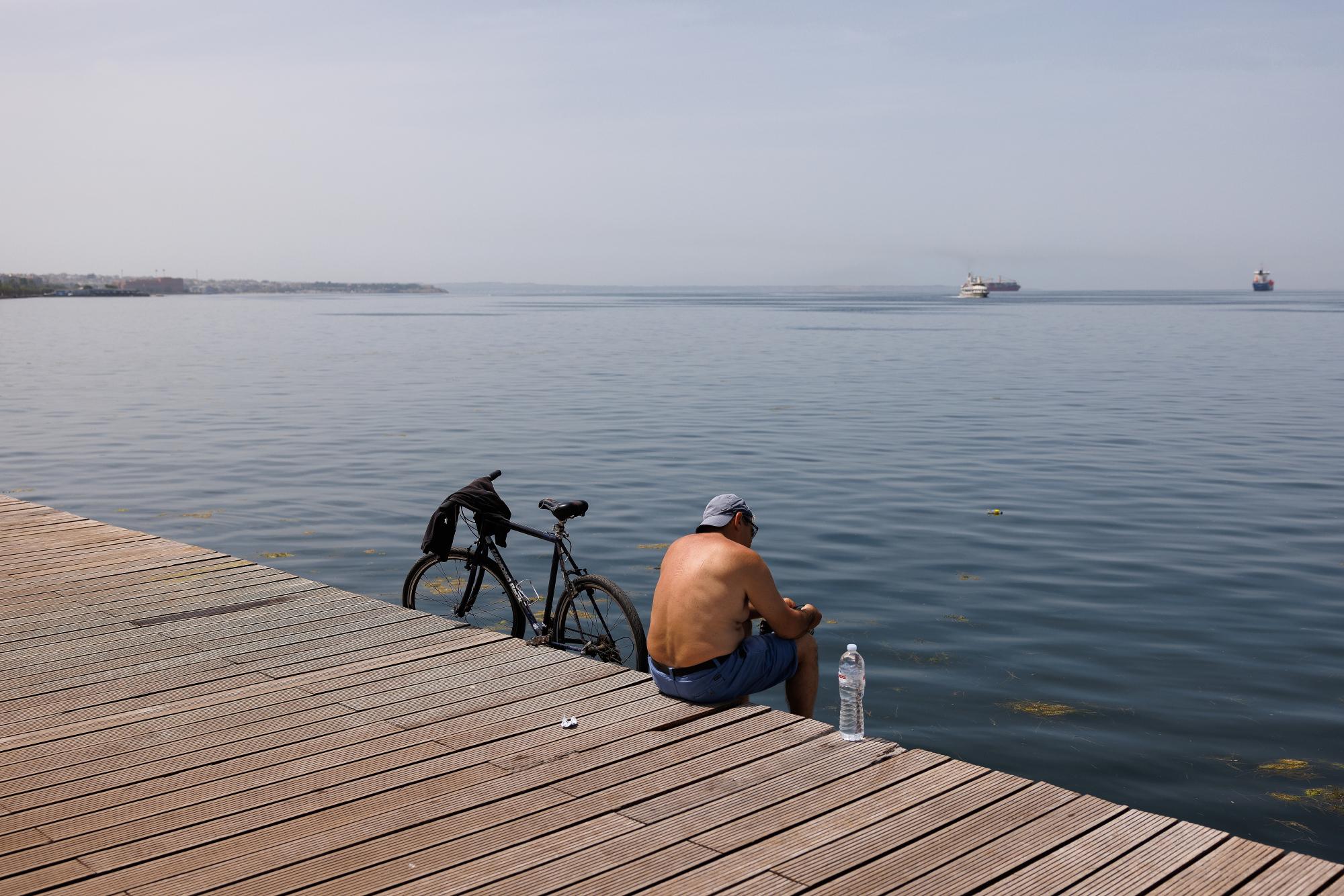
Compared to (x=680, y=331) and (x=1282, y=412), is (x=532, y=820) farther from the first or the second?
(x=680, y=331)

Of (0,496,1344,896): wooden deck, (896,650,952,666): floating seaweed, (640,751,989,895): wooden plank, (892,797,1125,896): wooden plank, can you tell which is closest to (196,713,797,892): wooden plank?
(0,496,1344,896): wooden deck

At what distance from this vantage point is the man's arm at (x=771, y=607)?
6094 mm

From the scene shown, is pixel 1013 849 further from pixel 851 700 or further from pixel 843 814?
pixel 851 700

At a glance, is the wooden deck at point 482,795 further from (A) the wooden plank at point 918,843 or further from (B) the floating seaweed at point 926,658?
(B) the floating seaweed at point 926,658

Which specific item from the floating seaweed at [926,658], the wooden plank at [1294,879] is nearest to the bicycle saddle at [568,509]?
the floating seaweed at [926,658]

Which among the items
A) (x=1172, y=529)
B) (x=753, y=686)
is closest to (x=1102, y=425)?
(x=1172, y=529)

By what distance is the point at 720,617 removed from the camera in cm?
608

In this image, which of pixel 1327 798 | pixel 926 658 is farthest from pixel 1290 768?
pixel 926 658

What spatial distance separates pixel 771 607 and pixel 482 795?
1.82 m

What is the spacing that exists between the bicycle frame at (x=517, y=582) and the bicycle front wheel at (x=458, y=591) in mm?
35

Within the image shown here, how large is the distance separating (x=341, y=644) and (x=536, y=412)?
1954 centimetres

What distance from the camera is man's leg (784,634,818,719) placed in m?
6.52

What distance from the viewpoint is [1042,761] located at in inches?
299

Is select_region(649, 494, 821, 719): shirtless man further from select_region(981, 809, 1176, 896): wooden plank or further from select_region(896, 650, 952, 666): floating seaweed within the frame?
select_region(896, 650, 952, 666): floating seaweed
